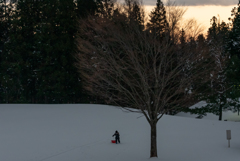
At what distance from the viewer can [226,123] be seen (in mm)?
30688

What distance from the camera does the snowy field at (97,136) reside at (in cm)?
1831

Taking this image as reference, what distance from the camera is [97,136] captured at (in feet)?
79.8

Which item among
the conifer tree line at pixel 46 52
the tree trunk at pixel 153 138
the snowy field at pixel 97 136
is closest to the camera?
the tree trunk at pixel 153 138

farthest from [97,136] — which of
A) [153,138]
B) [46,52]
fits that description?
[46,52]

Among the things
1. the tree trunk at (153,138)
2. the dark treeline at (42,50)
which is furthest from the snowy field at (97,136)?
the dark treeline at (42,50)

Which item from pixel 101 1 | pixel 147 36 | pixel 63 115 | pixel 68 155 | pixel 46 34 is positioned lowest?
pixel 68 155

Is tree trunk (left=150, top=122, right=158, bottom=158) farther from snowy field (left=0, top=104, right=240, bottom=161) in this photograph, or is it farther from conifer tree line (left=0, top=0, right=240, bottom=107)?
conifer tree line (left=0, top=0, right=240, bottom=107)

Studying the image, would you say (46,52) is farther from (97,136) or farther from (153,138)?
A: (153,138)

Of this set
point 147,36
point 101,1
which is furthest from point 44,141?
point 101,1

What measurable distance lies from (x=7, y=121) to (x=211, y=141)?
60.6 feet

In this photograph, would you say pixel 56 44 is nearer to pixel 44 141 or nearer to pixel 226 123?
pixel 44 141

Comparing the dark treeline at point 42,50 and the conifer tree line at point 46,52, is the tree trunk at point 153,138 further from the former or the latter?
the dark treeline at point 42,50

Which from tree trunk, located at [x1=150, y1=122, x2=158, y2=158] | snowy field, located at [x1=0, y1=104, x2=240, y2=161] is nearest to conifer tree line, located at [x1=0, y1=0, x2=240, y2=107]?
snowy field, located at [x1=0, y1=104, x2=240, y2=161]

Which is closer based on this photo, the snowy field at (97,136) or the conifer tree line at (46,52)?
the snowy field at (97,136)
